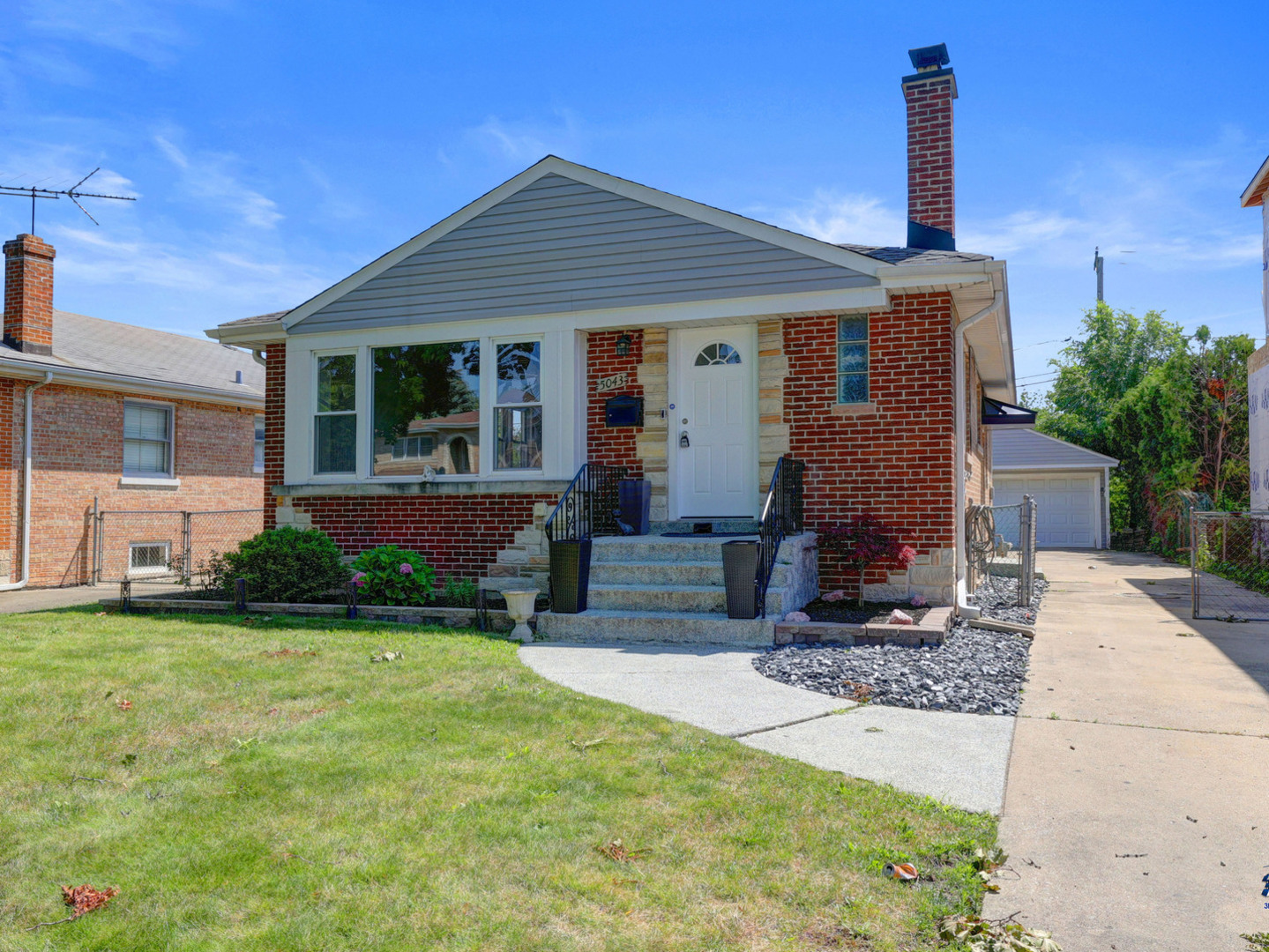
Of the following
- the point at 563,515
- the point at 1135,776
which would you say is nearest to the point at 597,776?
the point at 1135,776

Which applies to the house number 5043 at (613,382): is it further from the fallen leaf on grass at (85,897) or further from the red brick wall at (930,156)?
the fallen leaf on grass at (85,897)

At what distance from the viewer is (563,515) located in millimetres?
9297

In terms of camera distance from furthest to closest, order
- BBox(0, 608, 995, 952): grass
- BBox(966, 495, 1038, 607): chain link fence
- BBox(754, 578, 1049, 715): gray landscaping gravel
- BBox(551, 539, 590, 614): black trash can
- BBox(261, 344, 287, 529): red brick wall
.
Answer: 1. BBox(261, 344, 287, 529): red brick wall
2. BBox(966, 495, 1038, 607): chain link fence
3. BBox(551, 539, 590, 614): black trash can
4. BBox(754, 578, 1049, 715): gray landscaping gravel
5. BBox(0, 608, 995, 952): grass

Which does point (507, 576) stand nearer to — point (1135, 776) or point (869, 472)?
point (869, 472)

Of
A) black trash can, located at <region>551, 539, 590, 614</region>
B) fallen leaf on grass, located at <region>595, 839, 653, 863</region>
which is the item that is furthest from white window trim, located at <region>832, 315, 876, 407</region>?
fallen leaf on grass, located at <region>595, 839, 653, 863</region>

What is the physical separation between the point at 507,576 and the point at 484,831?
7034mm

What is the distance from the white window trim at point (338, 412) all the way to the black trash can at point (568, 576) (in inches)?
158

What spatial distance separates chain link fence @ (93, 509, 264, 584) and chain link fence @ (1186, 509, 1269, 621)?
45.6 ft

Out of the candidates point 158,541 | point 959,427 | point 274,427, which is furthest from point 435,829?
point 158,541

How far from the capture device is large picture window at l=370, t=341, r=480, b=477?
10.5m

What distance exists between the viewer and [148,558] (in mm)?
15617

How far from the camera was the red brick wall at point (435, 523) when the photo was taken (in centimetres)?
1019

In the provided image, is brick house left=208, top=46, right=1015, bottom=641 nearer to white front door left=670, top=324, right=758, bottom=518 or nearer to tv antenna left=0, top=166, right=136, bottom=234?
white front door left=670, top=324, right=758, bottom=518

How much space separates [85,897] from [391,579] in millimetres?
6604
